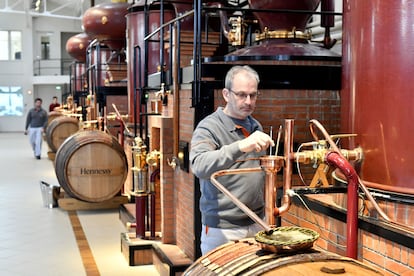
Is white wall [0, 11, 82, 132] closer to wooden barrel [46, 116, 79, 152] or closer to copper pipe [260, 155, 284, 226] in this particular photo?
wooden barrel [46, 116, 79, 152]

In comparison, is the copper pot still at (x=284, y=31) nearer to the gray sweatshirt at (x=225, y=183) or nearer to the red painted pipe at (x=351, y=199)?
the gray sweatshirt at (x=225, y=183)

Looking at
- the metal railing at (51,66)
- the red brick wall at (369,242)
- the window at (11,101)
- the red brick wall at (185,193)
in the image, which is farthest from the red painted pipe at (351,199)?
the window at (11,101)

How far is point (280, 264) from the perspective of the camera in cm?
143

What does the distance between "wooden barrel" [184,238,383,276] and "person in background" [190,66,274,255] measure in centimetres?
65

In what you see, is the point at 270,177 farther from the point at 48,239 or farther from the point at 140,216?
the point at 48,239

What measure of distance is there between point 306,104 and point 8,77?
23310mm

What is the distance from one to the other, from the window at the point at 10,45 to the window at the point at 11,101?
1.32m

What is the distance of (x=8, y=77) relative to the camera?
25.3m

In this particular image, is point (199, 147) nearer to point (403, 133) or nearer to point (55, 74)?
point (403, 133)

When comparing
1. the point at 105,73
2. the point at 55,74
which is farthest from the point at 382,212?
the point at 55,74

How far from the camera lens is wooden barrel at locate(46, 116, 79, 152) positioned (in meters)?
12.3

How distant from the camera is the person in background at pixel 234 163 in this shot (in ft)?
7.61

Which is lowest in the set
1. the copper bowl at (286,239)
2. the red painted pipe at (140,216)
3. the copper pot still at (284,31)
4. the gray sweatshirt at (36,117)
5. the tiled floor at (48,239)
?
the tiled floor at (48,239)

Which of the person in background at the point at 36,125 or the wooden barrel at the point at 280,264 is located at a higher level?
the wooden barrel at the point at 280,264
